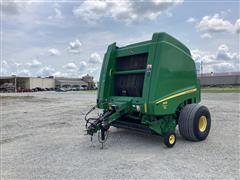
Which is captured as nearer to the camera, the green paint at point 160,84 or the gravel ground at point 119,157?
the gravel ground at point 119,157

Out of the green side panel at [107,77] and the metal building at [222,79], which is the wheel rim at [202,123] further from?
the metal building at [222,79]

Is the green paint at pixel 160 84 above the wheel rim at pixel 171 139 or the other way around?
above

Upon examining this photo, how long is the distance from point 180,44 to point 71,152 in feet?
12.0

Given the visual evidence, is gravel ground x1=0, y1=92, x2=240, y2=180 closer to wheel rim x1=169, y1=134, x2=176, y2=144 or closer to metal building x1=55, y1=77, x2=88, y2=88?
wheel rim x1=169, y1=134, x2=176, y2=144

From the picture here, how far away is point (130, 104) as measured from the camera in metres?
5.49

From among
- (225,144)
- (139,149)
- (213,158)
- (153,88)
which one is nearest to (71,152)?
(139,149)

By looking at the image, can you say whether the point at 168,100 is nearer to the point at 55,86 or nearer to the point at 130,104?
the point at 130,104

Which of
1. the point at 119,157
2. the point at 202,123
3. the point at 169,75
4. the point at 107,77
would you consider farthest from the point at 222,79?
the point at 119,157

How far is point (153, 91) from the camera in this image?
16.6ft

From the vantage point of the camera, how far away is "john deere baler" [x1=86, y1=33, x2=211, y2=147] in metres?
5.18

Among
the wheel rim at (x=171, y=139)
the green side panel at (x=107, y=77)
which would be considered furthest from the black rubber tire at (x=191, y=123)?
the green side panel at (x=107, y=77)

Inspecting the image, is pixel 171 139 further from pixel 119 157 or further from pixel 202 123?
pixel 119 157

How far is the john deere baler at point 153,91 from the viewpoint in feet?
17.0

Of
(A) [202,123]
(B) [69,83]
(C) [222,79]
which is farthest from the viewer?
(B) [69,83]
